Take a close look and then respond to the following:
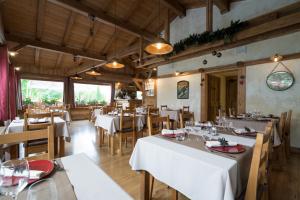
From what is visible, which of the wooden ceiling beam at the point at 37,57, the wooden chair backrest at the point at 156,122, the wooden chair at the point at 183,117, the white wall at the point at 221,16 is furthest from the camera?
the wooden ceiling beam at the point at 37,57

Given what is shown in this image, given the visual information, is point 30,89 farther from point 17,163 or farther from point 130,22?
point 17,163

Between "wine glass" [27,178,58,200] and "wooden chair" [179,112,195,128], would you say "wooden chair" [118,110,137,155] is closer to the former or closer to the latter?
"wooden chair" [179,112,195,128]

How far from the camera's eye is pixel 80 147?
3961mm

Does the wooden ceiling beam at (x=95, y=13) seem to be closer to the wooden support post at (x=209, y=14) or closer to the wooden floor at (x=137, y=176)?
the wooden support post at (x=209, y=14)

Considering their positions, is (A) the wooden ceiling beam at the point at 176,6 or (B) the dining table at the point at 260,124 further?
(A) the wooden ceiling beam at the point at 176,6

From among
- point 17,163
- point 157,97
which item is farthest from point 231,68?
point 17,163

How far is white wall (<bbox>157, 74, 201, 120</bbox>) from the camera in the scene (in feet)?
19.1

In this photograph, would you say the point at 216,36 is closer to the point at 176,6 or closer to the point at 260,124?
the point at 176,6

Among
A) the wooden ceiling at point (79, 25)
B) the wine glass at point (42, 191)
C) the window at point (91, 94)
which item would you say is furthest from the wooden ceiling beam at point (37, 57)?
the wine glass at point (42, 191)

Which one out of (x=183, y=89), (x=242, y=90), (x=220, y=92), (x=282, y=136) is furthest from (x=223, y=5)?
(x=282, y=136)

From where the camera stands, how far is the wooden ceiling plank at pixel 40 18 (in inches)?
182

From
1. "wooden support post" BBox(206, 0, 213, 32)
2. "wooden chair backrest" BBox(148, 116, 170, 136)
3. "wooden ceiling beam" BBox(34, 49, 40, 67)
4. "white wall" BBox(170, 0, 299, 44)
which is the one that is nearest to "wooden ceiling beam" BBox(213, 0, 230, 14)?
"white wall" BBox(170, 0, 299, 44)

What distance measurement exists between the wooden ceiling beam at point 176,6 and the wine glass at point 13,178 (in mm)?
5587

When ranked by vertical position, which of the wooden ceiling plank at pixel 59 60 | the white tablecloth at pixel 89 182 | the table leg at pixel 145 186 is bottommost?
the table leg at pixel 145 186
